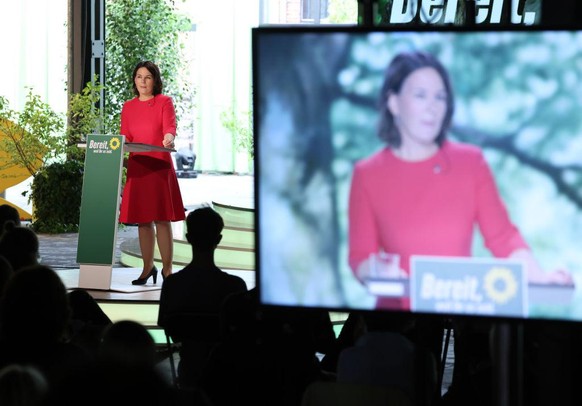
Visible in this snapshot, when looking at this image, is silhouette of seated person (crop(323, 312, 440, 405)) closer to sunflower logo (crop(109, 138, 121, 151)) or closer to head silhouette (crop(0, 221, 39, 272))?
head silhouette (crop(0, 221, 39, 272))

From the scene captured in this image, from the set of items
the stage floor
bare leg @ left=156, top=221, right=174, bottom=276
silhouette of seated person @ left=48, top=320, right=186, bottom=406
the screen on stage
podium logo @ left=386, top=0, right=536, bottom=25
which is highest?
podium logo @ left=386, top=0, right=536, bottom=25

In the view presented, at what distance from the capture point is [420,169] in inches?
99.0

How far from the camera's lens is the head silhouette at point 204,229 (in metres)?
4.64

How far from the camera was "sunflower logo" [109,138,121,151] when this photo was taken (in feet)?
21.8

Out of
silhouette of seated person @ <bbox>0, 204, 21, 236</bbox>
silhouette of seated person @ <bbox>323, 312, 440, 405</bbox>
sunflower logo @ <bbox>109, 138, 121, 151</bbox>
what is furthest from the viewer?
sunflower logo @ <bbox>109, 138, 121, 151</bbox>

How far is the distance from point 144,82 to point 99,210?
87 centimetres

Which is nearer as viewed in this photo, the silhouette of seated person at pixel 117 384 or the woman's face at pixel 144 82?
the silhouette of seated person at pixel 117 384

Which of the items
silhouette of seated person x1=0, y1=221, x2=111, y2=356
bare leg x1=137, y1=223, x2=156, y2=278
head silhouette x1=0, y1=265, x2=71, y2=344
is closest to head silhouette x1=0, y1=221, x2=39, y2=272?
silhouette of seated person x1=0, y1=221, x2=111, y2=356

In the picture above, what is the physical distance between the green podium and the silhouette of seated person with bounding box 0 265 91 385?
156 inches

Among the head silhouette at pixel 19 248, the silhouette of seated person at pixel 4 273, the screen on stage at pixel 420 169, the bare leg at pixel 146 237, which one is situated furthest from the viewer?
the bare leg at pixel 146 237

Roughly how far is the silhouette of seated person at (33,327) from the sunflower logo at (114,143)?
395 cm

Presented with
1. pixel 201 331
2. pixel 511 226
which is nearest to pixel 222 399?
pixel 201 331

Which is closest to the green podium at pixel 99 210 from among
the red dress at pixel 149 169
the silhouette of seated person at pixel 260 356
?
the red dress at pixel 149 169

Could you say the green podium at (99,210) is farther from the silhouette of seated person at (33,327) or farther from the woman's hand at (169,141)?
the silhouette of seated person at (33,327)
